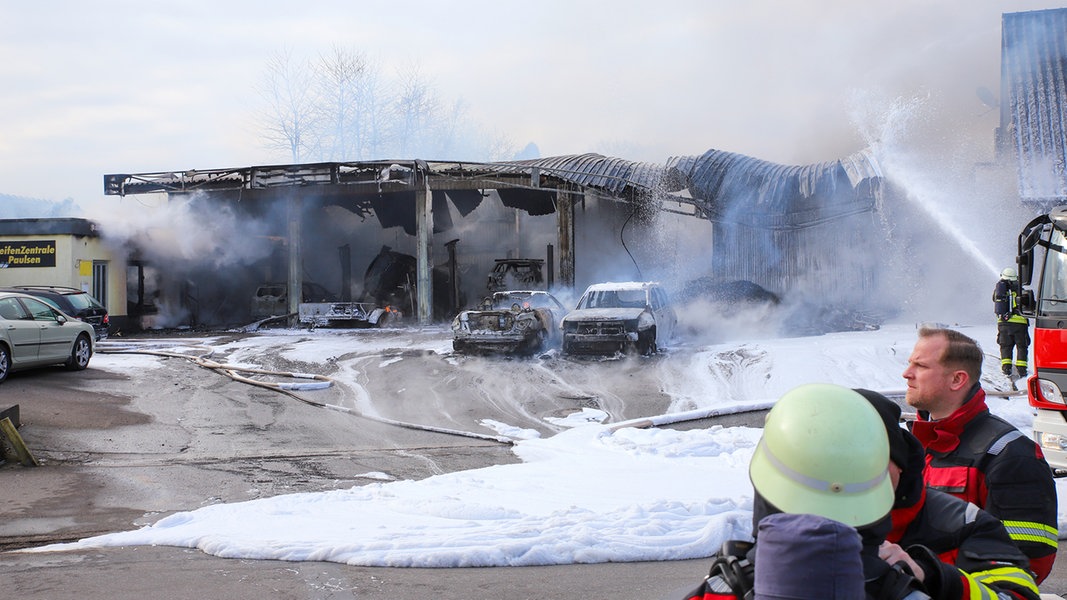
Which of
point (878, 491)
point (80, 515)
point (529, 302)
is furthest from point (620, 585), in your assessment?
point (529, 302)

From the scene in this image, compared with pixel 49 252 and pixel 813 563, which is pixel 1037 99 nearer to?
pixel 813 563

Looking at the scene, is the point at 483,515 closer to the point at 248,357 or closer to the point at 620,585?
the point at 620,585

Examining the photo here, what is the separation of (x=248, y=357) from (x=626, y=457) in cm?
1171

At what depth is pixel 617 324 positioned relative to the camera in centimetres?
1535

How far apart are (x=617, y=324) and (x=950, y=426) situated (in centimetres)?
1278

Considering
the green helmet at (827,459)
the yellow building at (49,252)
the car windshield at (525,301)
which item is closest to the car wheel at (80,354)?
the car windshield at (525,301)

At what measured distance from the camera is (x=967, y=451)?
2.49 metres

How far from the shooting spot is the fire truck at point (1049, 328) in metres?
6.16

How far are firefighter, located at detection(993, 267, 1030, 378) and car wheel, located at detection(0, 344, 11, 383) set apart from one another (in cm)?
1412

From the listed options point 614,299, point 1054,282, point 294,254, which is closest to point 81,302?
point 294,254

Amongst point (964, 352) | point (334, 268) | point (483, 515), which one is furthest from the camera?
point (334, 268)

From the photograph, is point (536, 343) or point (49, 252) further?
point (49, 252)

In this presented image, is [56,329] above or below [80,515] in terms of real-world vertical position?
above

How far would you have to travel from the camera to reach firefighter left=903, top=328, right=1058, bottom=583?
2.30 m
